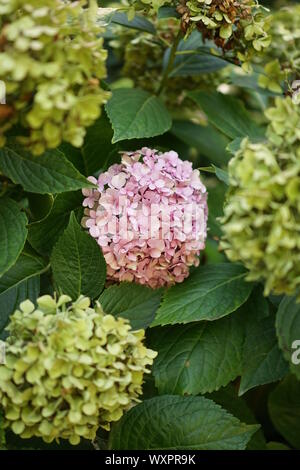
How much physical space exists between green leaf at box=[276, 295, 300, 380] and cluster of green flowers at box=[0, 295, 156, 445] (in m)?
0.23

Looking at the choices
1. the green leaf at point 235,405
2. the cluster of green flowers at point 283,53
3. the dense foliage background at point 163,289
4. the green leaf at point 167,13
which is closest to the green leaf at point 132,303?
the dense foliage background at point 163,289

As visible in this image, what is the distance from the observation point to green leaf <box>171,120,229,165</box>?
1555 mm

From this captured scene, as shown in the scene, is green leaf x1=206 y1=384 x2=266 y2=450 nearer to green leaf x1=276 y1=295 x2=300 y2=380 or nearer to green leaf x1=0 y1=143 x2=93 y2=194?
green leaf x1=276 y1=295 x2=300 y2=380

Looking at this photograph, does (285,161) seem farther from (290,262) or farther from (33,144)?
(33,144)

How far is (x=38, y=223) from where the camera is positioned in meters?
1.10

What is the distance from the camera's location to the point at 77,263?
1.05 meters

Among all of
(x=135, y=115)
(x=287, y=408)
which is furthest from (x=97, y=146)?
(x=287, y=408)

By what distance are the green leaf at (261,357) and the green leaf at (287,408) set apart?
0.50 feet

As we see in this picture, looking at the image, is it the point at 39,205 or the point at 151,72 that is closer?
the point at 39,205

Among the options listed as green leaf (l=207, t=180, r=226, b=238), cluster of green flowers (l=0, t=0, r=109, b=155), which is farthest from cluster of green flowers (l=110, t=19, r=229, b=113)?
cluster of green flowers (l=0, t=0, r=109, b=155)

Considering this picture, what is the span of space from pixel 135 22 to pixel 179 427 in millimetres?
754

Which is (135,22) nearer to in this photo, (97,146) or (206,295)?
(97,146)

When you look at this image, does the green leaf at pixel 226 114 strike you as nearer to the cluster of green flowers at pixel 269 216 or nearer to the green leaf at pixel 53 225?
the green leaf at pixel 53 225

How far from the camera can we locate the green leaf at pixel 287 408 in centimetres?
123
